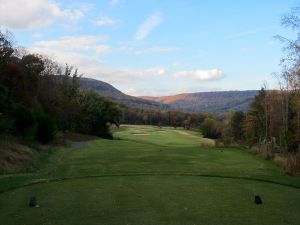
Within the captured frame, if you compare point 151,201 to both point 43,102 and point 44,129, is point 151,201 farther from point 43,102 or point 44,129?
point 43,102

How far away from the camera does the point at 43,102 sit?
178 ft

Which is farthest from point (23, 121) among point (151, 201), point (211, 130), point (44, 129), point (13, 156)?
point (211, 130)

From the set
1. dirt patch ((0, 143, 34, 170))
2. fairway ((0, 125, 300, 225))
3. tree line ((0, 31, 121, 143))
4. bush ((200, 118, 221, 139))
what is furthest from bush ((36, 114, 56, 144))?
bush ((200, 118, 221, 139))

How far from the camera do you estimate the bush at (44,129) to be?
35.1 m

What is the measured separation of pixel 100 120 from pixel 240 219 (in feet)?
206

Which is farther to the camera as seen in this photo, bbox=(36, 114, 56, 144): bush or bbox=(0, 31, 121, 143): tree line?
bbox=(36, 114, 56, 144): bush

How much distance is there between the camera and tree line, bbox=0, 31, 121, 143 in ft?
103

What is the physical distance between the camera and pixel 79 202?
34.9 ft

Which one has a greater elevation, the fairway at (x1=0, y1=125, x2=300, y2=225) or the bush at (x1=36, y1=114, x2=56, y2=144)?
the bush at (x1=36, y1=114, x2=56, y2=144)

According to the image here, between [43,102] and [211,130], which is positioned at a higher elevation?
[43,102]

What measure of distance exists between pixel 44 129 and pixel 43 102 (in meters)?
19.5

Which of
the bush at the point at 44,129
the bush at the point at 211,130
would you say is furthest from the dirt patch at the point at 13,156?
the bush at the point at 211,130

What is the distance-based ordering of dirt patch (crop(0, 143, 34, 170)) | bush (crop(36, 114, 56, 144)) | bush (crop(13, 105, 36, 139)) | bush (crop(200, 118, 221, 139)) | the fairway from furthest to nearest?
bush (crop(200, 118, 221, 139)) → bush (crop(36, 114, 56, 144)) → bush (crop(13, 105, 36, 139)) → dirt patch (crop(0, 143, 34, 170)) → the fairway

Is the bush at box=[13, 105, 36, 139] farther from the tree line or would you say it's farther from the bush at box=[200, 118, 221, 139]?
the bush at box=[200, 118, 221, 139]
